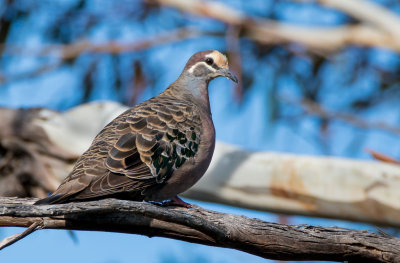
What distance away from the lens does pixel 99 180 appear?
2.52 m

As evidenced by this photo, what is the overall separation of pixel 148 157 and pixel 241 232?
0.55 metres

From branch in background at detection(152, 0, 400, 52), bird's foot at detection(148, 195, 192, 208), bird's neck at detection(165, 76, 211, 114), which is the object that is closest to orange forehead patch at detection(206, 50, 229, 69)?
bird's neck at detection(165, 76, 211, 114)

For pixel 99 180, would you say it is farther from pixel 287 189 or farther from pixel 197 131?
pixel 287 189

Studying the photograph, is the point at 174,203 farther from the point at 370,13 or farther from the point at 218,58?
the point at 370,13

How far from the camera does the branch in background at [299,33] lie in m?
6.61

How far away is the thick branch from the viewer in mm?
2344

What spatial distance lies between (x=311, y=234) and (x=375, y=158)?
2.09 meters

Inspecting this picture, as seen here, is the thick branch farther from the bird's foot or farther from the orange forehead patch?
the orange forehead patch

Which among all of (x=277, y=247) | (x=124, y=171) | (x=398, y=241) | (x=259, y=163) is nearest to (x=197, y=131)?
(x=124, y=171)

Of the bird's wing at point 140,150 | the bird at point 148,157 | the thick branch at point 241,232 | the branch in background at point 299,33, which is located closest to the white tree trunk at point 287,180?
the bird at point 148,157

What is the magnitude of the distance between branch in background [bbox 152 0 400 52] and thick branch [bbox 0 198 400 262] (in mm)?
4296

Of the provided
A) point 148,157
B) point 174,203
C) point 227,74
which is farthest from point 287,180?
point 148,157

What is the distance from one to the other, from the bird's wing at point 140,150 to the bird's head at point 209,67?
39 centimetres

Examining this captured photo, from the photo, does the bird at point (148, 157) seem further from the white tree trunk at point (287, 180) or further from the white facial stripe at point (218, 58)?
the white tree trunk at point (287, 180)
